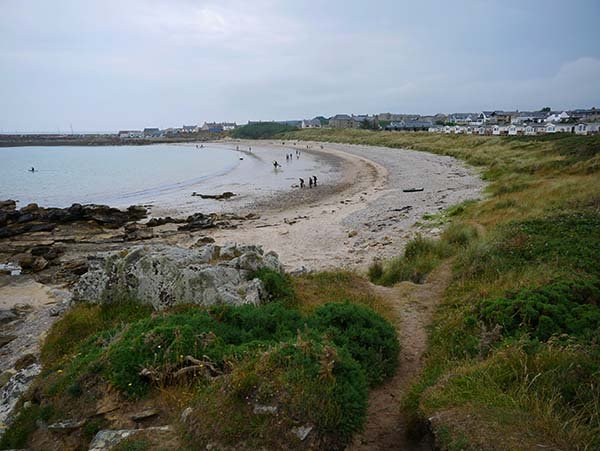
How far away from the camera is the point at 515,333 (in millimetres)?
6371

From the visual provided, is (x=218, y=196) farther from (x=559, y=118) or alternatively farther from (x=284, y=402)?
(x=559, y=118)

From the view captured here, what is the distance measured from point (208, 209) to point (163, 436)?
2503 cm

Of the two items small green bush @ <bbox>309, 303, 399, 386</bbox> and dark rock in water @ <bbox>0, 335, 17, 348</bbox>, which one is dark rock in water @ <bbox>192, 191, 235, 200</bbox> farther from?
small green bush @ <bbox>309, 303, 399, 386</bbox>

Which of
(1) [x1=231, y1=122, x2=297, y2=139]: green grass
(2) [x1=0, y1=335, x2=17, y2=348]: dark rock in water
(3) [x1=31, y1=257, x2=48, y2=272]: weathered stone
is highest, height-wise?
(1) [x1=231, y1=122, x2=297, y2=139]: green grass

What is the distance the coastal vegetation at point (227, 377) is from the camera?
13.9 feet

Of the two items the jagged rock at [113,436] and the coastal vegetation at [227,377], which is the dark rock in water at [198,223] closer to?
the coastal vegetation at [227,377]

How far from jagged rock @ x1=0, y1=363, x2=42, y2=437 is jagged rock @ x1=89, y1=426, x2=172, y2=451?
8.21 ft

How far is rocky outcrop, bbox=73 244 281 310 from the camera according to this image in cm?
848

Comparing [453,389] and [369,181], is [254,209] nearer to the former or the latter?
[369,181]

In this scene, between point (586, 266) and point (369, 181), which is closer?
point (586, 266)

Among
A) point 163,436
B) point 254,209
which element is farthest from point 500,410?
point 254,209

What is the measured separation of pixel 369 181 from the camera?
3744cm

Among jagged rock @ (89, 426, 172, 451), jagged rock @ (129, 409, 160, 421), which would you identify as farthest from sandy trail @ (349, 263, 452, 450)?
jagged rock @ (129, 409, 160, 421)

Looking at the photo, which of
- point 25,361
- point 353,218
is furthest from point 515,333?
point 353,218
